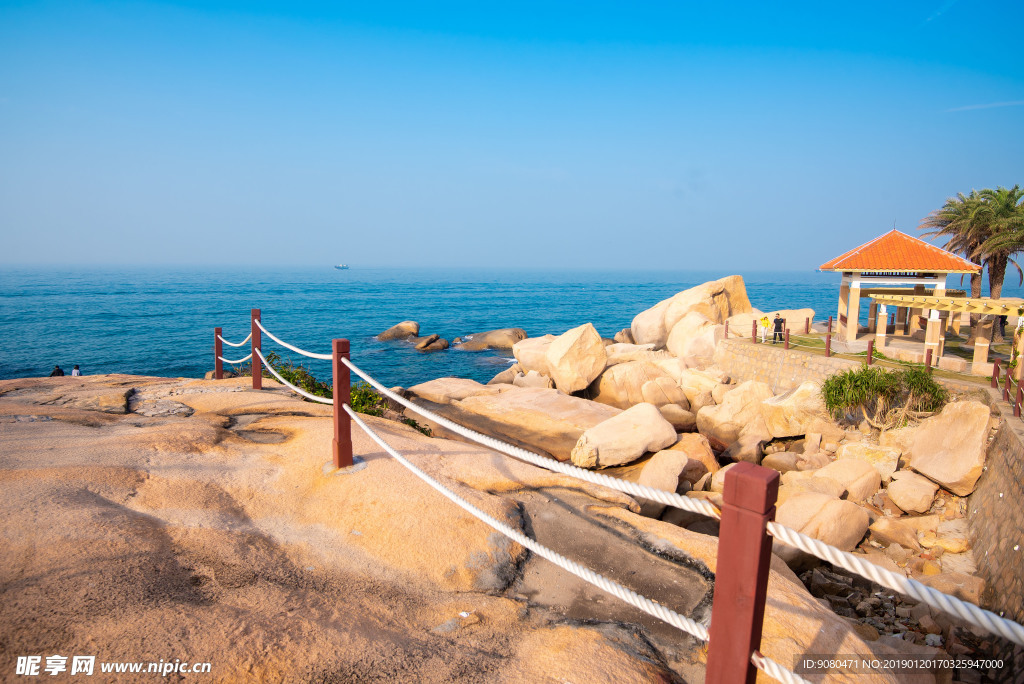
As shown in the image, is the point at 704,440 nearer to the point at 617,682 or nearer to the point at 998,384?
the point at 998,384

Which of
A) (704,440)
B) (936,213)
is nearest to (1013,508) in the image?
(704,440)

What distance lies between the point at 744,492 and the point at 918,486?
11354mm

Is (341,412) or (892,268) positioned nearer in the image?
(341,412)

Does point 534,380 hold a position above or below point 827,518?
above

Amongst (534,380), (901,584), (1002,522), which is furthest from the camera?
(534,380)

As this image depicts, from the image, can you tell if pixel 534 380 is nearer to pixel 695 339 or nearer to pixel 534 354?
pixel 534 354

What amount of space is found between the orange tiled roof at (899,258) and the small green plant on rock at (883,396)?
670 cm

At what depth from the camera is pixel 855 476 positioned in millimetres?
11000

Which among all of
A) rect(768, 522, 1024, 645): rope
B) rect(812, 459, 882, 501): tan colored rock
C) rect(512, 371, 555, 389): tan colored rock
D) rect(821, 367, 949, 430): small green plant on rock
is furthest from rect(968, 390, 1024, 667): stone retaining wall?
rect(512, 371, 555, 389): tan colored rock

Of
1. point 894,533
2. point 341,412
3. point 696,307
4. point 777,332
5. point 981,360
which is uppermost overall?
point 696,307

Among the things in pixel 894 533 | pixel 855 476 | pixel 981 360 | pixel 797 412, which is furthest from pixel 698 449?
pixel 981 360

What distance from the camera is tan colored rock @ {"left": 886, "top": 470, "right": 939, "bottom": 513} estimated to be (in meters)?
10.4

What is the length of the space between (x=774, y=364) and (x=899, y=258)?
6573 mm

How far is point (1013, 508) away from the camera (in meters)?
8.12
